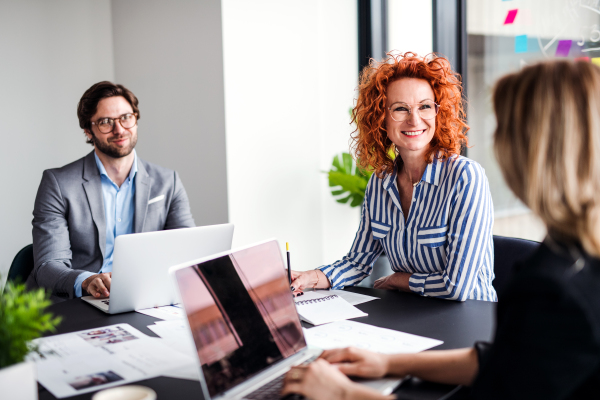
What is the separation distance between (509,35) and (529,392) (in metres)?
2.67

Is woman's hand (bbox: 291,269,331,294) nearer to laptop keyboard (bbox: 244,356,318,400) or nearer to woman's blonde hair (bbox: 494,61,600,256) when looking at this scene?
laptop keyboard (bbox: 244,356,318,400)

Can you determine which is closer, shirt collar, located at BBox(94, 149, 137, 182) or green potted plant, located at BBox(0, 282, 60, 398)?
green potted plant, located at BBox(0, 282, 60, 398)

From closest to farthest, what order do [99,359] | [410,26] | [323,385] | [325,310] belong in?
[323,385] < [99,359] < [325,310] < [410,26]

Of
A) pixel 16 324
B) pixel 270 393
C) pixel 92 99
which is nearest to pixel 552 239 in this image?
pixel 270 393

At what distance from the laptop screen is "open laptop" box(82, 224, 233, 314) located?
1.37 ft

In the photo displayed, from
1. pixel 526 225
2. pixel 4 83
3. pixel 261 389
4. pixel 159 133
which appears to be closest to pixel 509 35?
pixel 526 225

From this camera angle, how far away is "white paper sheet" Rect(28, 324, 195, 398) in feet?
3.59

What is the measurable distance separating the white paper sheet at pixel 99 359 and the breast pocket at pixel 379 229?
3.13ft

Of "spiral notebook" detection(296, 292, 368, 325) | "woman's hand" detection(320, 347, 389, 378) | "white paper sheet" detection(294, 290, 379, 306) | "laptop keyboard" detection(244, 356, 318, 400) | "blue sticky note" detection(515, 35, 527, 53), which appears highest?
"blue sticky note" detection(515, 35, 527, 53)

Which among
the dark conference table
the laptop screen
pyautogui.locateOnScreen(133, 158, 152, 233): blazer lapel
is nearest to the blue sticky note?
the dark conference table

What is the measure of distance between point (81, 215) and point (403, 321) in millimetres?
1495

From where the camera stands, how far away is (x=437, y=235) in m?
1.81

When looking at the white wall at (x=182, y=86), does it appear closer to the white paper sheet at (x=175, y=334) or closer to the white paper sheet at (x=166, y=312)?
the white paper sheet at (x=166, y=312)

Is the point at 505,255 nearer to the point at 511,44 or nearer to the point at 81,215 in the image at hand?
the point at 511,44
